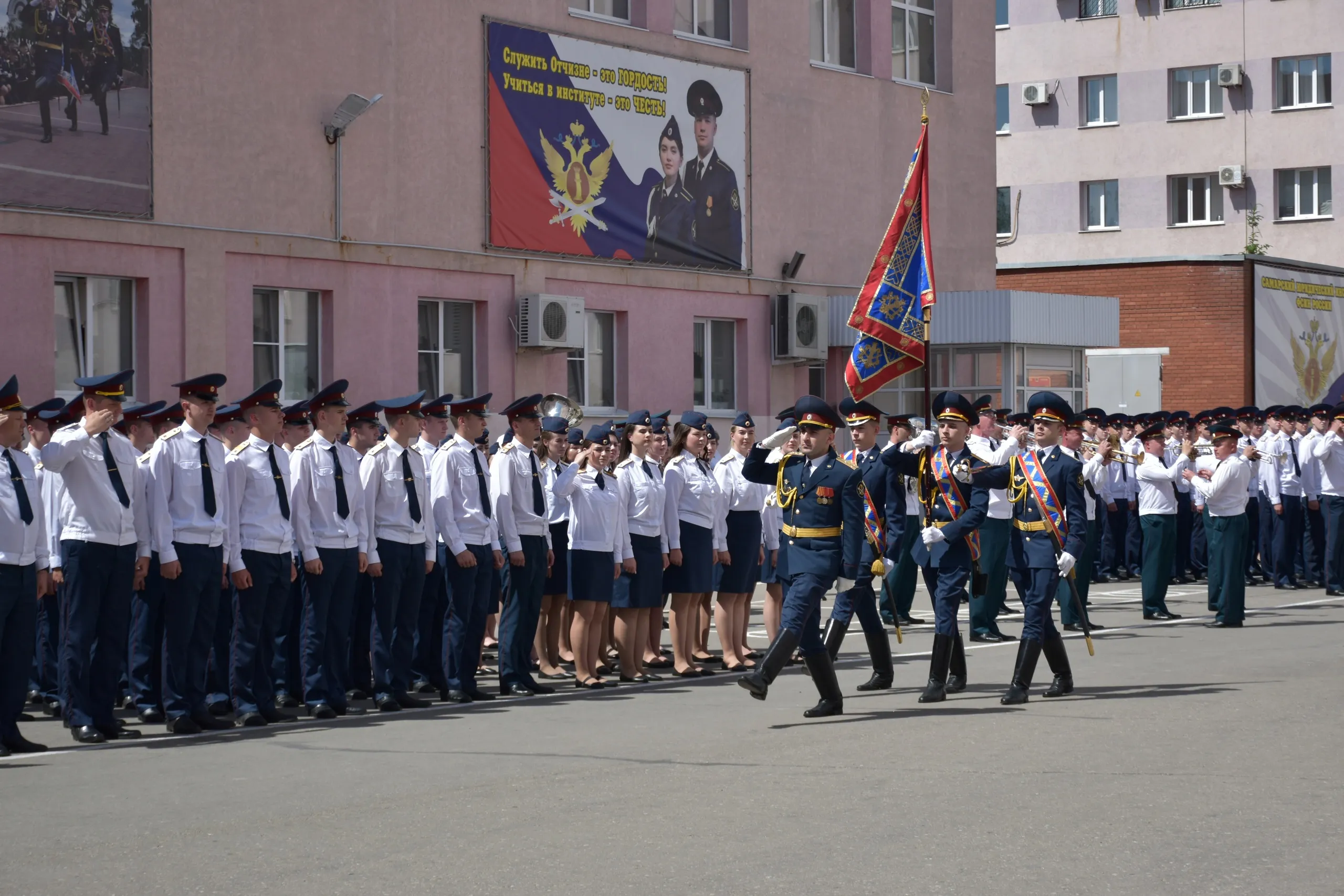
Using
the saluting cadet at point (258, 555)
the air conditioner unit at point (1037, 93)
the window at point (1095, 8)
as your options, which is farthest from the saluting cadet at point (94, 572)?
the window at point (1095, 8)

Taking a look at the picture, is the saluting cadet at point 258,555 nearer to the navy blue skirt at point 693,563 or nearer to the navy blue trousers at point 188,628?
the navy blue trousers at point 188,628

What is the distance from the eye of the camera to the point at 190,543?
11.6 meters

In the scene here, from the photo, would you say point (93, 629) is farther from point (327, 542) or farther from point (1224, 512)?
point (1224, 512)

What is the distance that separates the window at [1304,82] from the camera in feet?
171

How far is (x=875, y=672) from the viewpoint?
43.8ft

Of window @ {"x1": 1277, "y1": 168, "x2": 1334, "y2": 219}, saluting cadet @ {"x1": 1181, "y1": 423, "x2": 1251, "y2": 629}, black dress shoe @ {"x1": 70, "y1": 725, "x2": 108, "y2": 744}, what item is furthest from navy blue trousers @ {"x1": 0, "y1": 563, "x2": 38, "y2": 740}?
window @ {"x1": 1277, "y1": 168, "x2": 1334, "y2": 219}

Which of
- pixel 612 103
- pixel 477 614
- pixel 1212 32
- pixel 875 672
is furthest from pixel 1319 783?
pixel 1212 32

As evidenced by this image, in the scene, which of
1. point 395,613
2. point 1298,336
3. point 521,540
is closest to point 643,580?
point 521,540

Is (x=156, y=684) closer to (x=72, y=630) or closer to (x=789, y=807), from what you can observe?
(x=72, y=630)

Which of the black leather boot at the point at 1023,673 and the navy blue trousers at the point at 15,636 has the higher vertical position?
the navy blue trousers at the point at 15,636

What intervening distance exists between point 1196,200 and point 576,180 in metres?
33.4

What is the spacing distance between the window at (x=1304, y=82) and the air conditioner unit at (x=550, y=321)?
112 ft

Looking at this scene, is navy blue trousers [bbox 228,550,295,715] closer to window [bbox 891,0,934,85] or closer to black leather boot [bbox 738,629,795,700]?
black leather boot [bbox 738,629,795,700]

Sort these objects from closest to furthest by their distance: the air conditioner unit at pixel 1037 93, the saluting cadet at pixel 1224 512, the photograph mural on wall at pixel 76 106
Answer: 1. the saluting cadet at pixel 1224 512
2. the photograph mural on wall at pixel 76 106
3. the air conditioner unit at pixel 1037 93
